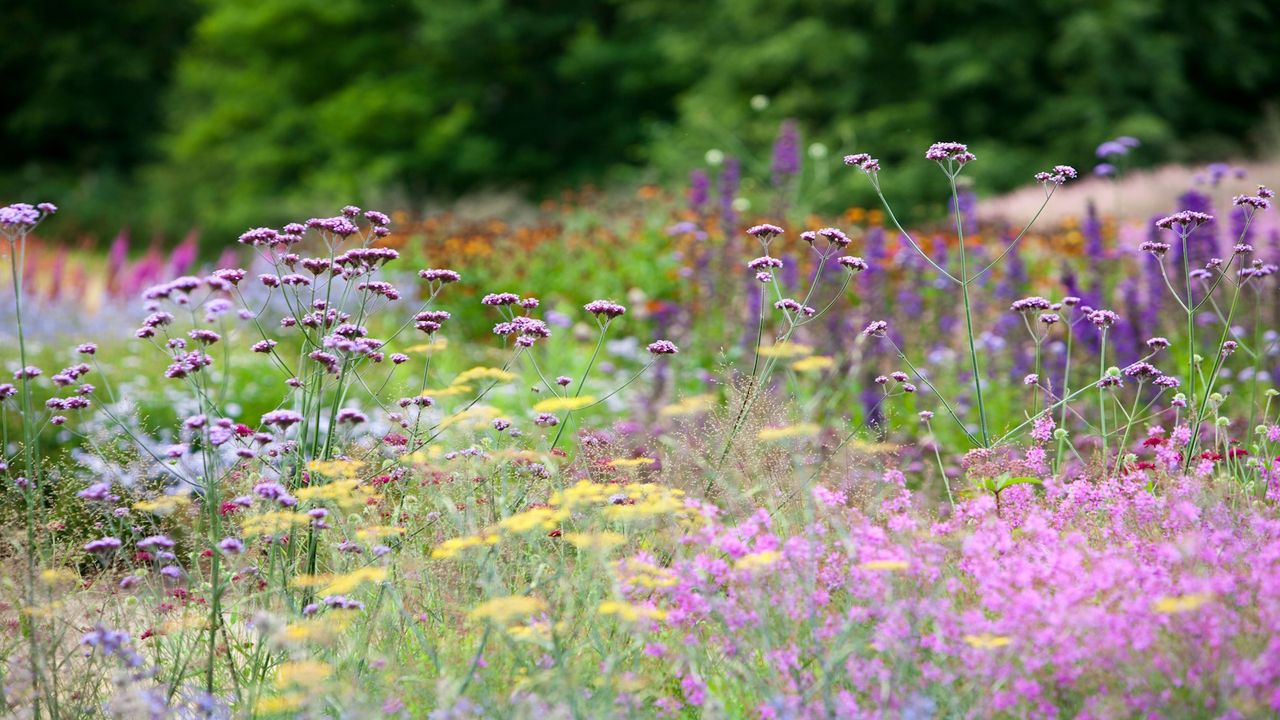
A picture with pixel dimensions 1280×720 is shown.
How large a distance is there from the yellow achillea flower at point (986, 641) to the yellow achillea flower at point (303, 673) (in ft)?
3.95

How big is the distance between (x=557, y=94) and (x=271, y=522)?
20751mm

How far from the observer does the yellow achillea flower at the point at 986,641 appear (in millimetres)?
2098

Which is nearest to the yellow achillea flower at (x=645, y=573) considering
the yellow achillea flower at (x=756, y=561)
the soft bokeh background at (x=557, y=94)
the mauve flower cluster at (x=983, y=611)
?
the mauve flower cluster at (x=983, y=611)

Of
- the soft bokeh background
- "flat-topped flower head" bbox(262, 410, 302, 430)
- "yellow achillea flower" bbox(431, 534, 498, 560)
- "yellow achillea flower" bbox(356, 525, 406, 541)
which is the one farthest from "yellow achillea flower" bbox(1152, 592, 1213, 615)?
the soft bokeh background

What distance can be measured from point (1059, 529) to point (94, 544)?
2354 millimetres

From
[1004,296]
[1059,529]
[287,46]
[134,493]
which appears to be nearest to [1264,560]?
[1059,529]

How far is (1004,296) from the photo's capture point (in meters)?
7.11

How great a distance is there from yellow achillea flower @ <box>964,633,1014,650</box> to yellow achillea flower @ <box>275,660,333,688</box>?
3.95 ft

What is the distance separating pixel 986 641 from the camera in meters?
2.15

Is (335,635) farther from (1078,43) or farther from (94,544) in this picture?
(1078,43)

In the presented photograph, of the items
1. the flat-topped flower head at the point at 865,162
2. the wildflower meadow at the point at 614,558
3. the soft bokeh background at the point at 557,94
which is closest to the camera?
the wildflower meadow at the point at 614,558

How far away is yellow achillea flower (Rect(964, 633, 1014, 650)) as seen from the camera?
210cm

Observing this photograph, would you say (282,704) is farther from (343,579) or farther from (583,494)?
(583,494)

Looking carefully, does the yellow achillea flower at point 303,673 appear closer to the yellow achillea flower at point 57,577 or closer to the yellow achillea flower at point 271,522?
the yellow achillea flower at point 271,522
